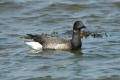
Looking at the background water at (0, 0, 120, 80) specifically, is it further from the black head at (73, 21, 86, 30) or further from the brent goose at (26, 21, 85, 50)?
the black head at (73, 21, 86, 30)

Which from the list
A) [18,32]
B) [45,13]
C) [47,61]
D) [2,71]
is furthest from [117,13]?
[2,71]

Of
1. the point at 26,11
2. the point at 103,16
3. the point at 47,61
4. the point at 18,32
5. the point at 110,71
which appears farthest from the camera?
the point at 26,11

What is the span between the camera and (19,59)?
12.1 m

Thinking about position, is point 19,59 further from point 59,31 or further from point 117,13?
point 117,13

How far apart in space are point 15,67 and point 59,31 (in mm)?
4446

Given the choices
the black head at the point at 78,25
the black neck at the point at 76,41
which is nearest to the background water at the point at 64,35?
the black neck at the point at 76,41

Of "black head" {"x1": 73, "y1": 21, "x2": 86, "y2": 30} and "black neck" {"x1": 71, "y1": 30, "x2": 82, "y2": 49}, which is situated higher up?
"black head" {"x1": 73, "y1": 21, "x2": 86, "y2": 30}

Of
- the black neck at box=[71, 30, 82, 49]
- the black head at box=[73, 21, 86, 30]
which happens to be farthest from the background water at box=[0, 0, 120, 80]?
the black head at box=[73, 21, 86, 30]

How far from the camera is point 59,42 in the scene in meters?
13.4

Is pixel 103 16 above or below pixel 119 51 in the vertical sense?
above

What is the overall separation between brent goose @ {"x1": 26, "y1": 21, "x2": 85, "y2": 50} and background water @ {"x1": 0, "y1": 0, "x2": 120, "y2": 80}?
0.30 meters

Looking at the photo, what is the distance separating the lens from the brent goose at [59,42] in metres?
13.4

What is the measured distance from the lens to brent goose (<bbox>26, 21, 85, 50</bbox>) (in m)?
13.4

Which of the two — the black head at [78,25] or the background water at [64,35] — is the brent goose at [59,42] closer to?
the black head at [78,25]
